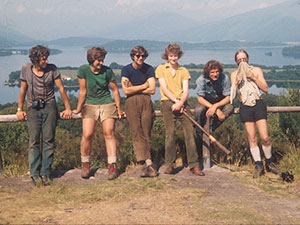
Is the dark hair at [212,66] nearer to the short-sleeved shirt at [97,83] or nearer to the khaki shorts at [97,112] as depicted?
the short-sleeved shirt at [97,83]

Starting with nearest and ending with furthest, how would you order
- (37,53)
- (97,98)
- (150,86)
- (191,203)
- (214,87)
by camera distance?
(191,203)
(37,53)
(97,98)
(150,86)
(214,87)

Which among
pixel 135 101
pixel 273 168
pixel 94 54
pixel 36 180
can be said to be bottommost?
pixel 273 168

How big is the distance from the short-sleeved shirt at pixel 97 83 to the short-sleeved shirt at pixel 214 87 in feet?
4.48

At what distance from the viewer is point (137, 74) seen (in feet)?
17.0

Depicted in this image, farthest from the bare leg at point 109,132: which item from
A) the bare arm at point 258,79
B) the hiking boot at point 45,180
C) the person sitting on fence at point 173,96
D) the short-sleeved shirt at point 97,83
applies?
the bare arm at point 258,79

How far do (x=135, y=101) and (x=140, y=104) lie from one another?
0.28 feet

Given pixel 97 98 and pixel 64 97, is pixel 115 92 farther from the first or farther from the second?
pixel 64 97

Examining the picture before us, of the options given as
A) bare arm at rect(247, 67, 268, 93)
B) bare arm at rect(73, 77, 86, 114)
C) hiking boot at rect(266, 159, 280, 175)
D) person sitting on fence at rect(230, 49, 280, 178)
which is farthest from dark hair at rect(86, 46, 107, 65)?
hiking boot at rect(266, 159, 280, 175)

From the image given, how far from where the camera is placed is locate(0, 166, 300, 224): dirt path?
3562 millimetres

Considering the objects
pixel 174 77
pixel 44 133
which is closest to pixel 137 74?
pixel 174 77

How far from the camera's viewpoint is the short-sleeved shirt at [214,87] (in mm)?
5419

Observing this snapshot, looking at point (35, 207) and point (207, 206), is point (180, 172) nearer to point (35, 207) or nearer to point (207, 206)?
point (207, 206)

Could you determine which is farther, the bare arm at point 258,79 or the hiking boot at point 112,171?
the hiking boot at point 112,171

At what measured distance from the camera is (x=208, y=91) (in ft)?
18.0
